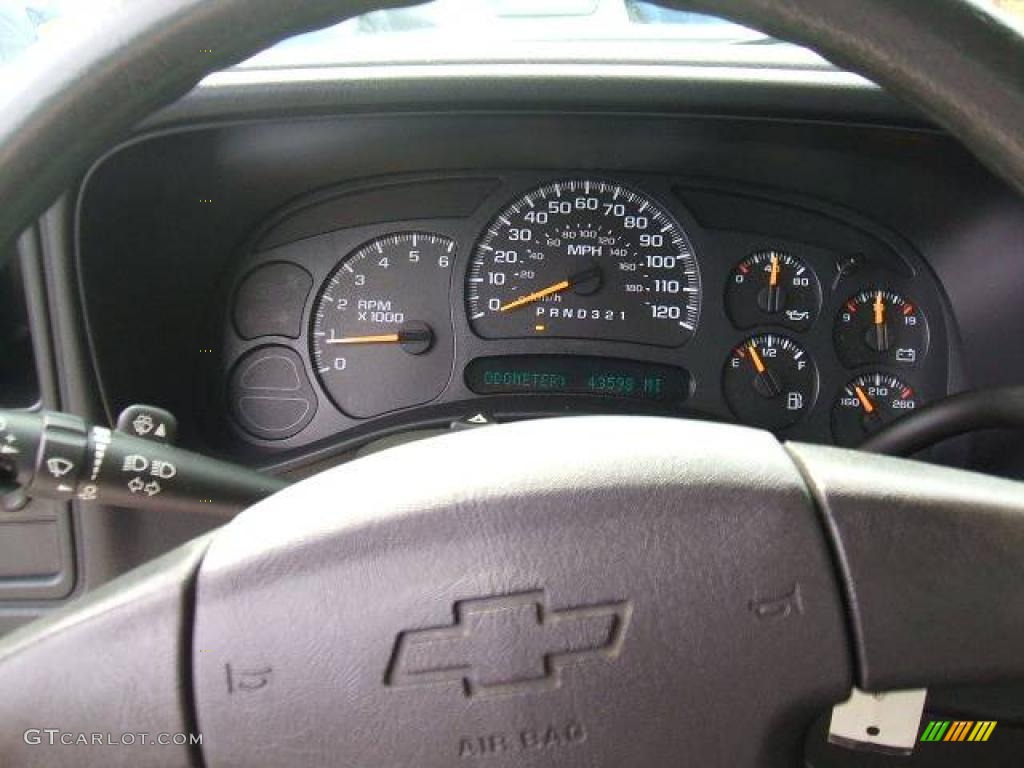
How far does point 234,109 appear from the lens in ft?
6.25

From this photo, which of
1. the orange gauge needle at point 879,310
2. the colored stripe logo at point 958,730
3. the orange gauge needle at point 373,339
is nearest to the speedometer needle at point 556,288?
the orange gauge needle at point 373,339

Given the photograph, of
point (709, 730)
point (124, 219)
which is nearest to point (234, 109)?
point (124, 219)

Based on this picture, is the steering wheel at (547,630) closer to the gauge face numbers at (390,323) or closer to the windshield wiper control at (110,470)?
the windshield wiper control at (110,470)

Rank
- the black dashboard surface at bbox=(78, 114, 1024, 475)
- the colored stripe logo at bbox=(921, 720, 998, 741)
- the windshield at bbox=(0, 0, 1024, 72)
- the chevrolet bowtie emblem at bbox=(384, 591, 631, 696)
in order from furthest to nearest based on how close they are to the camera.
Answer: the black dashboard surface at bbox=(78, 114, 1024, 475)
the windshield at bbox=(0, 0, 1024, 72)
the colored stripe logo at bbox=(921, 720, 998, 741)
the chevrolet bowtie emblem at bbox=(384, 591, 631, 696)

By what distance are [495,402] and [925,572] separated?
152 centimetres

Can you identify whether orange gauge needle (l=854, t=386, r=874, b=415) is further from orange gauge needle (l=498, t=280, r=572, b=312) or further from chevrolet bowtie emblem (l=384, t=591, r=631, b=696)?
chevrolet bowtie emblem (l=384, t=591, r=631, b=696)

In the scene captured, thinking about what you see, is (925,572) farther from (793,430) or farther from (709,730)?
(793,430)

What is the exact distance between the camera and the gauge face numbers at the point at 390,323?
2.37 metres

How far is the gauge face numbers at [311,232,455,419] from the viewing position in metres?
2.37

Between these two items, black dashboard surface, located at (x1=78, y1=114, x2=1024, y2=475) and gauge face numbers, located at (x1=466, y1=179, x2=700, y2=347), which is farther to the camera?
gauge face numbers, located at (x1=466, y1=179, x2=700, y2=347)

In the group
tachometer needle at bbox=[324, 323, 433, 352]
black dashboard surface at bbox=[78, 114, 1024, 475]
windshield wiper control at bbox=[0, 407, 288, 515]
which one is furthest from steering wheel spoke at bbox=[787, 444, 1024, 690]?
tachometer needle at bbox=[324, 323, 433, 352]

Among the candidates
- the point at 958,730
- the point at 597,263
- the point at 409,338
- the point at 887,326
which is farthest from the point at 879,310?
the point at 958,730

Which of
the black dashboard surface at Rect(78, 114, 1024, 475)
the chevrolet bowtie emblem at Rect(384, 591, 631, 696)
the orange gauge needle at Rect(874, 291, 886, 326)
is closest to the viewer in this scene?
the chevrolet bowtie emblem at Rect(384, 591, 631, 696)

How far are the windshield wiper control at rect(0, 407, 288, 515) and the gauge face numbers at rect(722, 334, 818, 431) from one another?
110 centimetres
